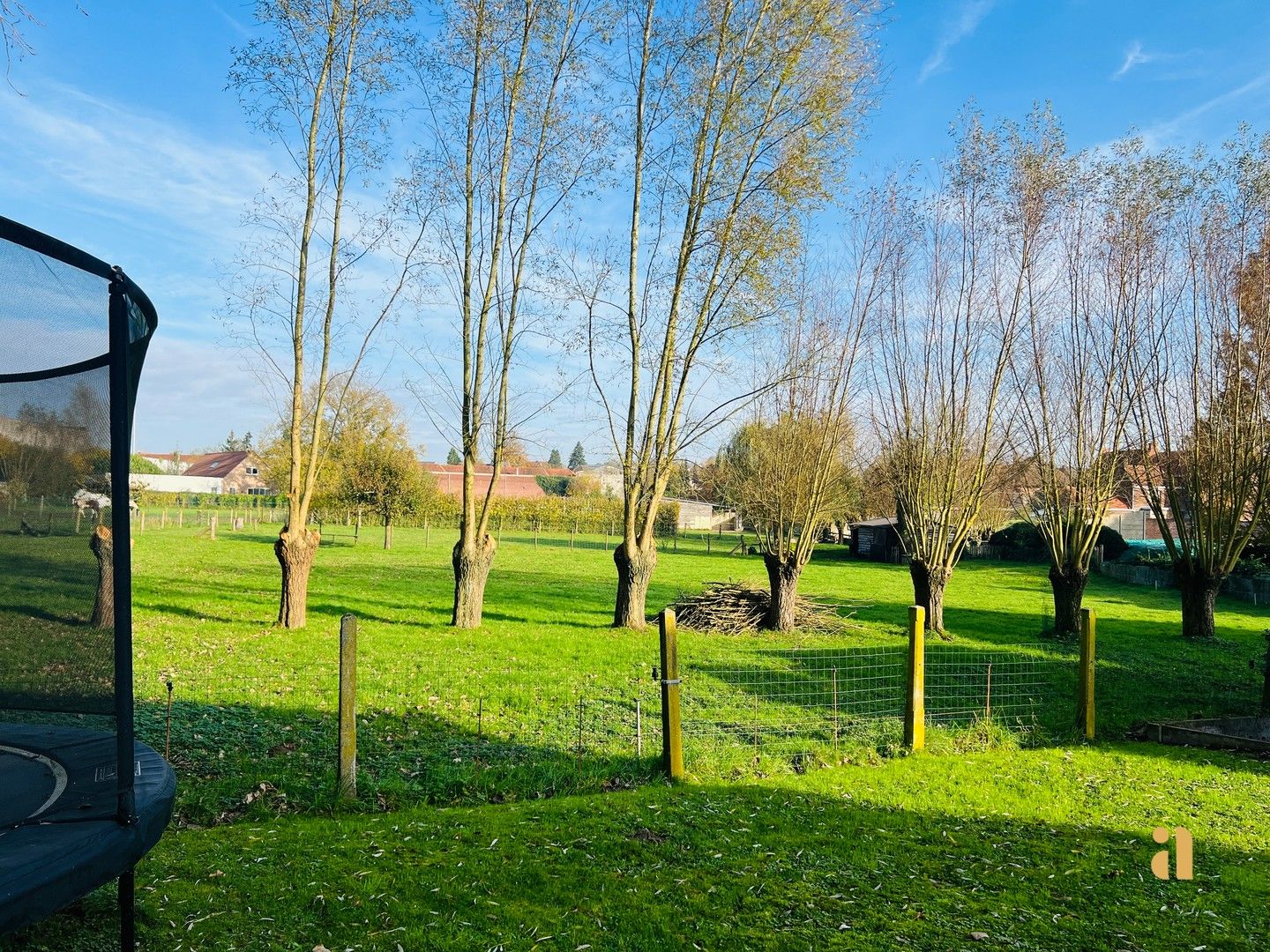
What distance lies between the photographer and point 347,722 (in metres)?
5.03

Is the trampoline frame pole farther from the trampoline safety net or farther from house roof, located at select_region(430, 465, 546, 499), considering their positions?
house roof, located at select_region(430, 465, 546, 499)

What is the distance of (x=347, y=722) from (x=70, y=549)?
2.49 metres

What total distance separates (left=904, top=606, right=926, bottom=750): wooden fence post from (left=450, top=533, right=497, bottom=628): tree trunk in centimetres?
761

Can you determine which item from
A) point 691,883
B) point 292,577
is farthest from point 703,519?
point 691,883

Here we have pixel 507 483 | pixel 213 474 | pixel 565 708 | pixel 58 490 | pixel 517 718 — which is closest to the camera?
pixel 58 490

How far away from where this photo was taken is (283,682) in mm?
8422

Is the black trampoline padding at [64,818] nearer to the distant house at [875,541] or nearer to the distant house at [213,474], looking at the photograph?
the distant house at [875,541]

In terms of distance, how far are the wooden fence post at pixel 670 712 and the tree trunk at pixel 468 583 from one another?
7480mm

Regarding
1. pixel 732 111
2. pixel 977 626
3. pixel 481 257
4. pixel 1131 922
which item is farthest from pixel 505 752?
pixel 977 626

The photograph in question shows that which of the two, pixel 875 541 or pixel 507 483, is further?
pixel 507 483

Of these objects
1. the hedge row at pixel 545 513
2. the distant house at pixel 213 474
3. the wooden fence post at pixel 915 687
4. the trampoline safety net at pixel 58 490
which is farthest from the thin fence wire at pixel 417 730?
the distant house at pixel 213 474

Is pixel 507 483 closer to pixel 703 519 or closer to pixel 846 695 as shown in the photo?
pixel 703 519

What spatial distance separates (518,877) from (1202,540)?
14487 millimetres

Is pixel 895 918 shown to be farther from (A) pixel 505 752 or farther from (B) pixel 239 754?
(B) pixel 239 754
